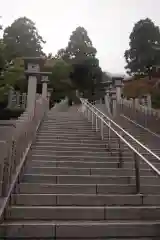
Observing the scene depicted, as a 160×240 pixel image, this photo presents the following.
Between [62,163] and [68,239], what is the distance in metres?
2.80

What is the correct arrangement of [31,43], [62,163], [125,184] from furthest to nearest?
[31,43] → [62,163] → [125,184]

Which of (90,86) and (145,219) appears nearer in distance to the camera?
(145,219)

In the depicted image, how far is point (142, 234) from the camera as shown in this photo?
4312mm

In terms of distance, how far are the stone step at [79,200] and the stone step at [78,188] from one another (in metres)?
0.36

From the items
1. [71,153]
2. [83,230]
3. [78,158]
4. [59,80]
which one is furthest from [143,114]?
[59,80]

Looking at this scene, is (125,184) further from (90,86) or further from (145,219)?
(90,86)

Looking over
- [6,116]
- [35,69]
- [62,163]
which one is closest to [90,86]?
[6,116]

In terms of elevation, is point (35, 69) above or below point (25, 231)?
above

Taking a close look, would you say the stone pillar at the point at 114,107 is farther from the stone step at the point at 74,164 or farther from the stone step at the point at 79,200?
the stone step at the point at 79,200

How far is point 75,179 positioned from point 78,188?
48 cm

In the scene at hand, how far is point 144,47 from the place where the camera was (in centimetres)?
3478

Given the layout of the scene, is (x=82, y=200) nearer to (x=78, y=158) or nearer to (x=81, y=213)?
(x=81, y=213)

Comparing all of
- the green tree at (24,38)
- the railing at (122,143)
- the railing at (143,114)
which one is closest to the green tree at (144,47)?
the green tree at (24,38)

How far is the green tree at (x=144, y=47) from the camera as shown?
34228 millimetres
